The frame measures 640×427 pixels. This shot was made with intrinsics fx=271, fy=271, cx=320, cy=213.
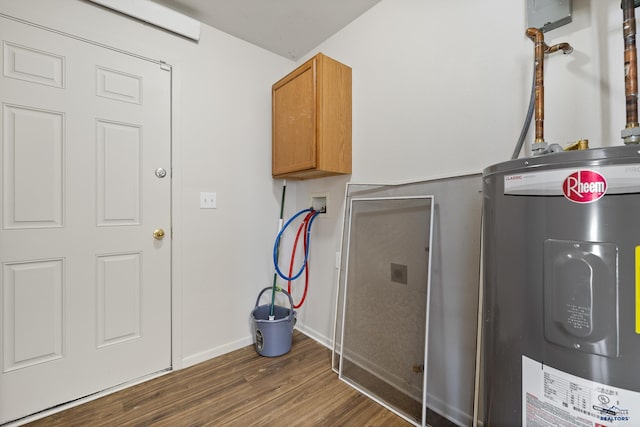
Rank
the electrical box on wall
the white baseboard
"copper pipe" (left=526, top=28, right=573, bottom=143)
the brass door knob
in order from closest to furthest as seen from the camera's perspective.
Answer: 1. "copper pipe" (left=526, top=28, right=573, bottom=143)
2. the electrical box on wall
3. the brass door knob
4. the white baseboard

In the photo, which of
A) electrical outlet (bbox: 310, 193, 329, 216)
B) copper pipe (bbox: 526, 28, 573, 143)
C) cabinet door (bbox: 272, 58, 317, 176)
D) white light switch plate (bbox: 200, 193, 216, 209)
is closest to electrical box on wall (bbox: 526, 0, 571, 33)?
copper pipe (bbox: 526, 28, 573, 143)

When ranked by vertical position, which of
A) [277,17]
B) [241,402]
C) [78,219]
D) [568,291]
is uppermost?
[277,17]

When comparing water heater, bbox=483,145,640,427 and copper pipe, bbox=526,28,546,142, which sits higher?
copper pipe, bbox=526,28,546,142

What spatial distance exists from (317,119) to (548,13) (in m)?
1.24

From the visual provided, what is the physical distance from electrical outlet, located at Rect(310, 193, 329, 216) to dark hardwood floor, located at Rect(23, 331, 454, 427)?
A: 3.80 ft

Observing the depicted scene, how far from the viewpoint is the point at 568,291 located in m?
0.63

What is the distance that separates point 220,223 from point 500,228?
6.14ft

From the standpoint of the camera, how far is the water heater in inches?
22.6

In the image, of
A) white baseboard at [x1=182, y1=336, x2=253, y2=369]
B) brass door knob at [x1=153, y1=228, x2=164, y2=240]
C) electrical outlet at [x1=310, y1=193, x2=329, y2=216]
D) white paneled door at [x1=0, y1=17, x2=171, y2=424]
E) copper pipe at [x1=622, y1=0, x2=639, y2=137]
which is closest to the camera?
copper pipe at [x1=622, y1=0, x2=639, y2=137]

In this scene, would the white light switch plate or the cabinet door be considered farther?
the white light switch plate

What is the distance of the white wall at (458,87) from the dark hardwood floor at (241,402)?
0.45 meters

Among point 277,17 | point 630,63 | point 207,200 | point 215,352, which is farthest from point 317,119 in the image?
point 215,352

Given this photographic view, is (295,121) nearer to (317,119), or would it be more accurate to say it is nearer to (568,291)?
(317,119)

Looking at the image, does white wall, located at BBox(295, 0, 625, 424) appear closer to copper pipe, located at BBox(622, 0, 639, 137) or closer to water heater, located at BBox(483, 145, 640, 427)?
copper pipe, located at BBox(622, 0, 639, 137)
